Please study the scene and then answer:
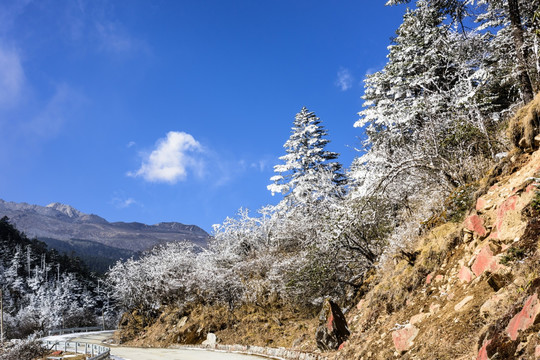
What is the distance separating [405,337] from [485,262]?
7.90ft

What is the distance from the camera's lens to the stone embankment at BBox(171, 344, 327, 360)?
13.4 metres

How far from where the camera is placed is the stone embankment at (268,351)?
44.0 feet

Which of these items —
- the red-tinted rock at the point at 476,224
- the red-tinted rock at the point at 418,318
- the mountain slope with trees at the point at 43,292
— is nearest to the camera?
the red-tinted rock at the point at 418,318

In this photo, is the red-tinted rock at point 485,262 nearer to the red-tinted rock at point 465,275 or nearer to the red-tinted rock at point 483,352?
the red-tinted rock at point 465,275

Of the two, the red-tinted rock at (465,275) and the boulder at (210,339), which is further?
the boulder at (210,339)

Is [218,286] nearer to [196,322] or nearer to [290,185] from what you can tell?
[196,322]

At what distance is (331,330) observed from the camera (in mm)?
13008

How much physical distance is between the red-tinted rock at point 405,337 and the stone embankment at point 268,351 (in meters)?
4.55

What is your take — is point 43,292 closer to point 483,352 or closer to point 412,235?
point 412,235

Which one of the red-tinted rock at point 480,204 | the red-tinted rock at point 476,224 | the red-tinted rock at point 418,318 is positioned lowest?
the red-tinted rock at point 418,318

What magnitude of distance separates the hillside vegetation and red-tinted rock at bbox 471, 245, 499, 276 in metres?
0.04

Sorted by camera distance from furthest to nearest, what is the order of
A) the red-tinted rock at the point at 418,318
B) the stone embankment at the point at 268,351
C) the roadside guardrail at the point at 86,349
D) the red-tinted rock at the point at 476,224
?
1. the roadside guardrail at the point at 86,349
2. the stone embankment at the point at 268,351
3. the red-tinted rock at the point at 476,224
4. the red-tinted rock at the point at 418,318

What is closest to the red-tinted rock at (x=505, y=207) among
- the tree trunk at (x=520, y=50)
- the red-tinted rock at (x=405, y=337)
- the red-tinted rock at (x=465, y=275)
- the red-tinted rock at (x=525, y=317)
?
the red-tinted rock at (x=465, y=275)

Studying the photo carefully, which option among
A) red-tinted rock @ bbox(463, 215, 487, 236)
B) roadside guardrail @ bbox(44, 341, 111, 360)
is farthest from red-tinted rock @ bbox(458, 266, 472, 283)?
roadside guardrail @ bbox(44, 341, 111, 360)
